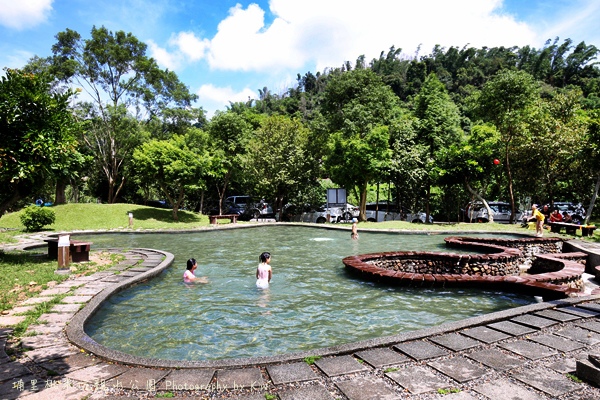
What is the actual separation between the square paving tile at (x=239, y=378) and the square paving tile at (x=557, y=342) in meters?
3.58

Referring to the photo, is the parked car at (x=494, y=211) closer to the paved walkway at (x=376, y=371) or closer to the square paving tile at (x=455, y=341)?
the paved walkway at (x=376, y=371)

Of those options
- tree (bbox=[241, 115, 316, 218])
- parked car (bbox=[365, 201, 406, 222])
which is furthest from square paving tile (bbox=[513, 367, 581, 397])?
parked car (bbox=[365, 201, 406, 222])

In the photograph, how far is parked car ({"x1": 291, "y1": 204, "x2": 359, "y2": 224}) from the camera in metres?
27.6

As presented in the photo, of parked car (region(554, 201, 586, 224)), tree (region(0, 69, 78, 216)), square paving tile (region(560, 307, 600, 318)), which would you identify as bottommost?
Result: square paving tile (region(560, 307, 600, 318))

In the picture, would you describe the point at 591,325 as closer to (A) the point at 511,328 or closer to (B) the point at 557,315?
(B) the point at 557,315

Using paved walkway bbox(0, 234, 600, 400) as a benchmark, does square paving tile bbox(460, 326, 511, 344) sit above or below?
above

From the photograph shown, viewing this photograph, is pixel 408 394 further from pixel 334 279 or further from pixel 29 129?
pixel 29 129

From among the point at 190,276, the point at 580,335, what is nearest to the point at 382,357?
the point at 580,335

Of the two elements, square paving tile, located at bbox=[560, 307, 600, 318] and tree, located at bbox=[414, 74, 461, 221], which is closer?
square paving tile, located at bbox=[560, 307, 600, 318]

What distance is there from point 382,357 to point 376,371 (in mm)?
352

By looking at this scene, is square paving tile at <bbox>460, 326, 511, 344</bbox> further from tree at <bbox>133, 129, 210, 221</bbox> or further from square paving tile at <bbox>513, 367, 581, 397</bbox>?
tree at <bbox>133, 129, 210, 221</bbox>

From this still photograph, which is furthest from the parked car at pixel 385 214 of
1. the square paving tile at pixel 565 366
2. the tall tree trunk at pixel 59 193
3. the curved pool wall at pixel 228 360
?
the tall tree trunk at pixel 59 193

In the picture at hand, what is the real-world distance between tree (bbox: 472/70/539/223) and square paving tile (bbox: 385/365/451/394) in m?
22.5

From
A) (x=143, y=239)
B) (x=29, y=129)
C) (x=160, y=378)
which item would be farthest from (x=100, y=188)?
(x=160, y=378)
